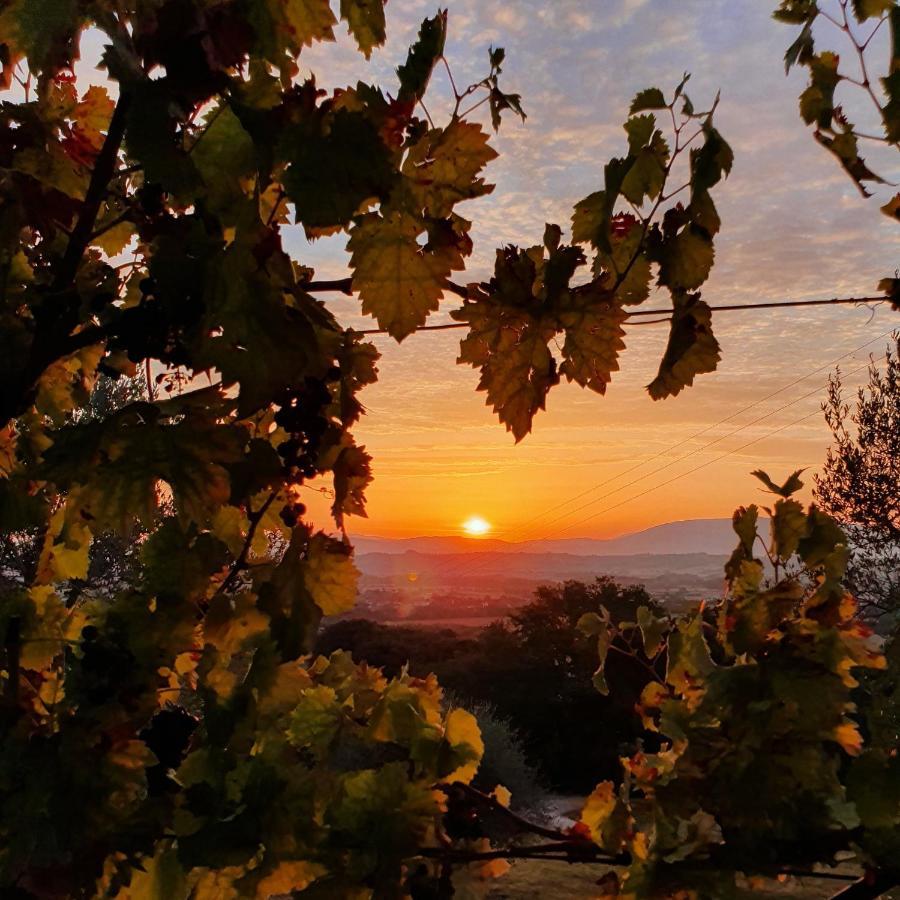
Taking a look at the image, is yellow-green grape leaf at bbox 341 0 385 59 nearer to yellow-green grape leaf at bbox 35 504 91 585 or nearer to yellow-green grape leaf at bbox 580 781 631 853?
yellow-green grape leaf at bbox 35 504 91 585

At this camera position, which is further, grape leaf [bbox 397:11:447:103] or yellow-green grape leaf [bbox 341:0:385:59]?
yellow-green grape leaf [bbox 341:0:385:59]

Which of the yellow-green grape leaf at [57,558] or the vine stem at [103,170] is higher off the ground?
the vine stem at [103,170]

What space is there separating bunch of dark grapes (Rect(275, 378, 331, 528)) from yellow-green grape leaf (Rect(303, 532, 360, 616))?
153mm

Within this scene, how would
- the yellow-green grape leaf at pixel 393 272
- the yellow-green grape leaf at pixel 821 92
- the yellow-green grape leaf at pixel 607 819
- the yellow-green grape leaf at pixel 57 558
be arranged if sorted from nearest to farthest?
the yellow-green grape leaf at pixel 393 272 → the yellow-green grape leaf at pixel 607 819 → the yellow-green grape leaf at pixel 821 92 → the yellow-green grape leaf at pixel 57 558

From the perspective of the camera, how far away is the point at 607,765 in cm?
1702

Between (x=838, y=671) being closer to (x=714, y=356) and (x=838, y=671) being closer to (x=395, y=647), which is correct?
(x=714, y=356)

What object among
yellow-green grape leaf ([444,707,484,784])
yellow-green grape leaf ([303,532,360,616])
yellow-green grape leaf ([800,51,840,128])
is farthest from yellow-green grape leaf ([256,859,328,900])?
yellow-green grape leaf ([800,51,840,128])

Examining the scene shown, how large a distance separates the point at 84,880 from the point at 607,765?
670 inches

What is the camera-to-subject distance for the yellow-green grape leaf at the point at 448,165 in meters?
1.44

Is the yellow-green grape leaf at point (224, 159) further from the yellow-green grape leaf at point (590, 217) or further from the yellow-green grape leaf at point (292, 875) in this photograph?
the yellow-green grape leaf at point (292, 875)

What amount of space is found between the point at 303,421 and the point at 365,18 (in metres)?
0.74

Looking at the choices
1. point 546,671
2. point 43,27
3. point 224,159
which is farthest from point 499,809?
point 546,671

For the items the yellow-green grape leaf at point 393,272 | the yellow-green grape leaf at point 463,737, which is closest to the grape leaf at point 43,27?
the yellow-green grape leaf at point 393,272

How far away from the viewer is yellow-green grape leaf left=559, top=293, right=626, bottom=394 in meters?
1.59
